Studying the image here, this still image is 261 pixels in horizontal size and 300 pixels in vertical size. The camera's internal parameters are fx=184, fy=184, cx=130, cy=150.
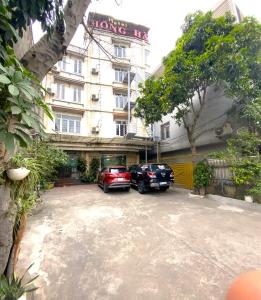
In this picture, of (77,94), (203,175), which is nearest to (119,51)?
(77,94)

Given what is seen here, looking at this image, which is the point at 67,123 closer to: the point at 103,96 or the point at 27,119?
the point at 103,96

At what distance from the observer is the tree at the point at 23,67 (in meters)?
1.29

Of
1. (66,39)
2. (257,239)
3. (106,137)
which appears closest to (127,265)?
(257,239)

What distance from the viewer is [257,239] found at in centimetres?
415

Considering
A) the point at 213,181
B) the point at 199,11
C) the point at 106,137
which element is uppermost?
the point at 199,11

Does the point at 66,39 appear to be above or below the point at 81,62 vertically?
below

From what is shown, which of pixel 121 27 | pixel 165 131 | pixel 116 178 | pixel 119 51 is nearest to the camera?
pixel 116 178

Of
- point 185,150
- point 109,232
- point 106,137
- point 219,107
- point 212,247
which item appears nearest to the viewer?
point 212,247

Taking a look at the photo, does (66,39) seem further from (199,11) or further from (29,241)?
(199,11)

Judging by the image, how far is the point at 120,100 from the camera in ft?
57.1

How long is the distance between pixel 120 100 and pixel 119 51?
4.89m

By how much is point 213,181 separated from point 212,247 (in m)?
5.68

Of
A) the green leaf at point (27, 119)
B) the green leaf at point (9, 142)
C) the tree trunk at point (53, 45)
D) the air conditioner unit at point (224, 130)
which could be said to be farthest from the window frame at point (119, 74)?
the green leaf at point (9, 142)

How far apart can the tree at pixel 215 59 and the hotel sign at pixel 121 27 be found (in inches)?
387
